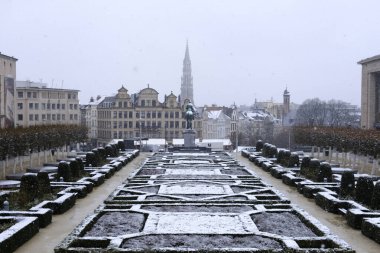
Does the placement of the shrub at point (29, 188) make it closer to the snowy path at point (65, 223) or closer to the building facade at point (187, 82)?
the snowy path at point (65, 223)

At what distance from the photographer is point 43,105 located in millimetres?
109188

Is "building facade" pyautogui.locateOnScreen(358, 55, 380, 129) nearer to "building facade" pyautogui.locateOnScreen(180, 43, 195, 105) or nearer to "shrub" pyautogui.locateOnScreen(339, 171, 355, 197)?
"shrub" pyautogui.locateOnScreen(339, 171, 355, 197)

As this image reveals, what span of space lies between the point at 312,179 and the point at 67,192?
15675mm

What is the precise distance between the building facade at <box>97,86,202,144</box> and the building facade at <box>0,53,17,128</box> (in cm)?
3201

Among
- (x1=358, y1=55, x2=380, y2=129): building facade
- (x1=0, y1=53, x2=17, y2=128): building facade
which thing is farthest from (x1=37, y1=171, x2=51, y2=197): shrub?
(x1=358, y1=55, x2=380, y2=129): building facade

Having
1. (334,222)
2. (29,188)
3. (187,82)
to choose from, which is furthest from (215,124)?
(334,222)

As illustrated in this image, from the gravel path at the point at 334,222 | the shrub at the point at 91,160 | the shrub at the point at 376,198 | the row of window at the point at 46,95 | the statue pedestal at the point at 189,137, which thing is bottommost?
the gravel path at the point at 334,222

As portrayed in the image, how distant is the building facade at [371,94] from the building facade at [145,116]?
120 feet

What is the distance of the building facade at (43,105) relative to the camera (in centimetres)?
10371

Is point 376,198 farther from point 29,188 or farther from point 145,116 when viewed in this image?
point 145,116

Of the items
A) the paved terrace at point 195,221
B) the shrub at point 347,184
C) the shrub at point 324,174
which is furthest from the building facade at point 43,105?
the shrub at point 347,184

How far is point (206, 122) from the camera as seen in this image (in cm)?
12031

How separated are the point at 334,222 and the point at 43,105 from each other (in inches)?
3744

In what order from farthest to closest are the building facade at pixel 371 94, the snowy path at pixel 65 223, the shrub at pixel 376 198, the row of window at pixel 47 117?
1. the row of window at pixel 47 117
2. the building facade at pixel 371 94
3. the shrub at pixel 376 198
4. the snowy path at pixel 65 223
